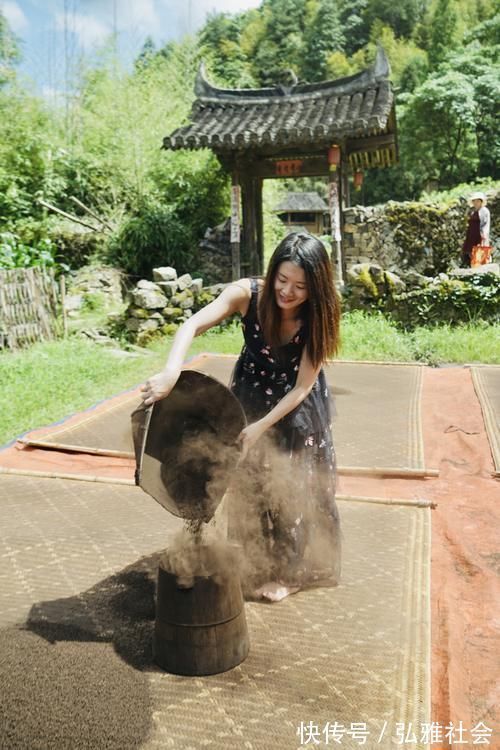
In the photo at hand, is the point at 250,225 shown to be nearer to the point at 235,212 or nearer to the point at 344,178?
the point at 235,212

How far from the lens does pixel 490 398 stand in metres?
5.61

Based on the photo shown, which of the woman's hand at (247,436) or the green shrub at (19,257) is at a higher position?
the green shrub at (19,257)

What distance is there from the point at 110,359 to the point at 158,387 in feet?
19.3

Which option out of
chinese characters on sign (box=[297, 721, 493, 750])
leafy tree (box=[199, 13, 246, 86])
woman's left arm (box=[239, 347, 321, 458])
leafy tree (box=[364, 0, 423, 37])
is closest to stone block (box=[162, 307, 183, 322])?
woman's left arm (box=[239, 347, 321, 458])

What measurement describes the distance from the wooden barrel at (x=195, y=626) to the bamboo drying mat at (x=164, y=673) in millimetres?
43

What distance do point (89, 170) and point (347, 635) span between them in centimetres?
1289

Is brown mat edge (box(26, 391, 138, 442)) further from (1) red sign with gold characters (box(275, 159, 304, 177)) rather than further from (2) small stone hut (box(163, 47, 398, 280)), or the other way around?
(1) red sign with gold characters (box(275, 159, 304, 177))

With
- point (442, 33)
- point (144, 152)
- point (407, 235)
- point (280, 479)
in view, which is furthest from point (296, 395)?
point (442, 33)

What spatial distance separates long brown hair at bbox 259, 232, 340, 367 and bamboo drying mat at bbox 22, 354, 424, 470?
1.83 meters

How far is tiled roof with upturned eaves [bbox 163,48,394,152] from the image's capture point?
9.37 meters

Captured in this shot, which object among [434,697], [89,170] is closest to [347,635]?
[434,697]

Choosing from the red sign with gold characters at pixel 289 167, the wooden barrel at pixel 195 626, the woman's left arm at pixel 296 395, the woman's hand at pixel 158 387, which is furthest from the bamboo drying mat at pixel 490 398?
the red sign with gold characters at pixel 289 167

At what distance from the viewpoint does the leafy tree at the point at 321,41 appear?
1407 inches

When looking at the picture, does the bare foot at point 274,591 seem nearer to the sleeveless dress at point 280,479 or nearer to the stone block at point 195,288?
the sleeveless dress at point 280,479
